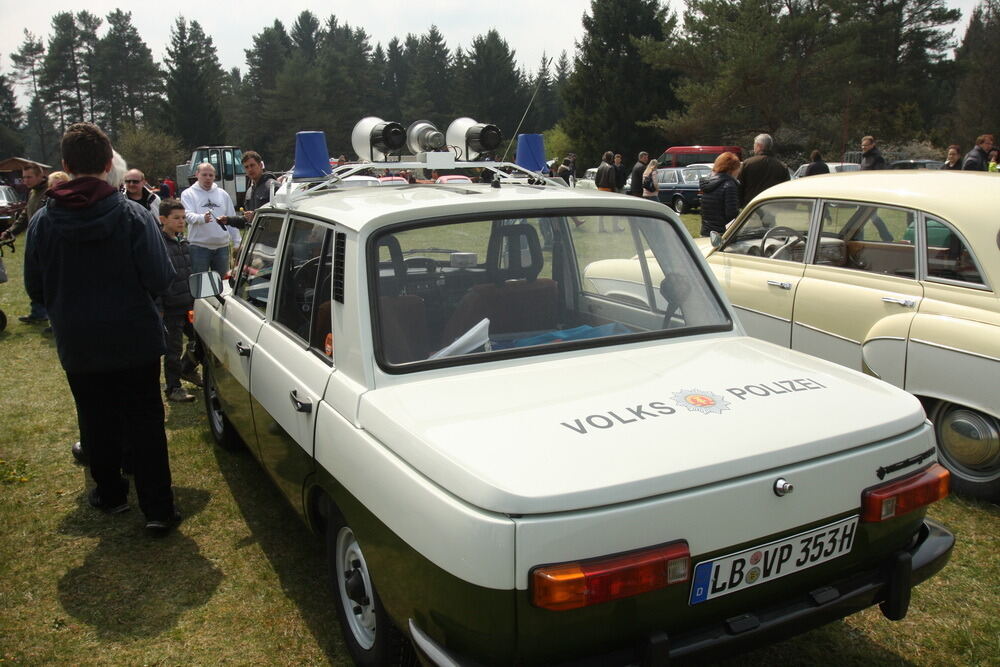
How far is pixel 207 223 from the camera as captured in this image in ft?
23.7

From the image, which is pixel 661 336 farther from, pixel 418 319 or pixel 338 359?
pixel 338 359

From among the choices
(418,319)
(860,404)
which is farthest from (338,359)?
(860,404)

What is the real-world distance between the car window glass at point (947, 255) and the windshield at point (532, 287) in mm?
1926

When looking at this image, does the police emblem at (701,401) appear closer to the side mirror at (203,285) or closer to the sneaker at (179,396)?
the side mirror at (203,285)

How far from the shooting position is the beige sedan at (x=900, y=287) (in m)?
4.05

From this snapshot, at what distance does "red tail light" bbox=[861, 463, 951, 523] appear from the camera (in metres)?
2.27

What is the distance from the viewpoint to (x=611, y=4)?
4756cm

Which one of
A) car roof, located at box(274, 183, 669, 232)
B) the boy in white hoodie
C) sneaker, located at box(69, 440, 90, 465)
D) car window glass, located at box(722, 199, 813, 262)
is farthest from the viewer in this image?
the boy in white hoodie

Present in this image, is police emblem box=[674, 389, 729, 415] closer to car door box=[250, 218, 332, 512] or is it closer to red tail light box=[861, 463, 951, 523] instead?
red tail light box=[861, 463, 951, 523]

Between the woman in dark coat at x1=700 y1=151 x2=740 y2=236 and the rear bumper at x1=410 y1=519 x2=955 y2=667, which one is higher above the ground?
the woman in dark coat at x1=700 y1=151 x2=740 y2=236

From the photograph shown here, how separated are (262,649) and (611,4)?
164 feet

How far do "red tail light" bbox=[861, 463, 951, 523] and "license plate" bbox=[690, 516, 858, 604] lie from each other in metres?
0.06

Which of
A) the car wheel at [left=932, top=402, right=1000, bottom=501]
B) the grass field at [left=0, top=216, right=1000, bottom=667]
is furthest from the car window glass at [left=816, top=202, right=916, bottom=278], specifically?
the grass field at [left=0, top=216, right=1000, bottom=667]

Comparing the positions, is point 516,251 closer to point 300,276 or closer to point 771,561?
point 300,276
